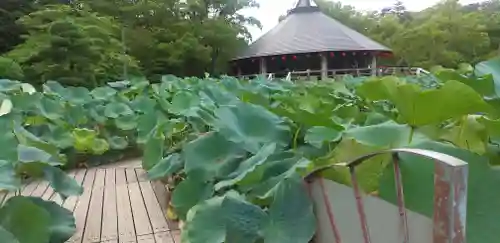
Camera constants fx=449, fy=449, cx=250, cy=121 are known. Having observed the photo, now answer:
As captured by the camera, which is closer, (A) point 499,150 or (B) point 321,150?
(A) point 499,150

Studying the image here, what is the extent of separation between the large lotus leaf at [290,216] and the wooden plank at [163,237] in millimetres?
997

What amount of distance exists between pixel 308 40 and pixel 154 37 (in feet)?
17.5

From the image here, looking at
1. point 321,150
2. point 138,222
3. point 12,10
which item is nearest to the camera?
point 321,150

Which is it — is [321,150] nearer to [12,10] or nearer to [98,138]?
[98,138]

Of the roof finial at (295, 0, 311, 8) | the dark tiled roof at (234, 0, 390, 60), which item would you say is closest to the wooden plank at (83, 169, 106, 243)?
the dark tiled roof at (234, 0, 390, 60)

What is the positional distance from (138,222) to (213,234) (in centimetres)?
115

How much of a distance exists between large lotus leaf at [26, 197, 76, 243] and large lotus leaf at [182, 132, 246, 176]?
1.60 ft

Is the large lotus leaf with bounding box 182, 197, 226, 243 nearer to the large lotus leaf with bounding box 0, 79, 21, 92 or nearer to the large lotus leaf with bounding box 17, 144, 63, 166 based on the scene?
the large lotus leaf with bounding box 17, 144, 63, 166

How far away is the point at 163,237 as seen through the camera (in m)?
1.66

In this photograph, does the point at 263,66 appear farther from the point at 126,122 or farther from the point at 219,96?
the point at 219,96

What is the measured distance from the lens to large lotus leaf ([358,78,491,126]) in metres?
0.54

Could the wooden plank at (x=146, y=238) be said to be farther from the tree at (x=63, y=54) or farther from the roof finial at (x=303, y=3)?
the roof finial at (x=303, y=3)

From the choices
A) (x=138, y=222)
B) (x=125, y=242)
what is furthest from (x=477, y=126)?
(x=138, y=222)

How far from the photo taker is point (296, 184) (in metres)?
0.73
